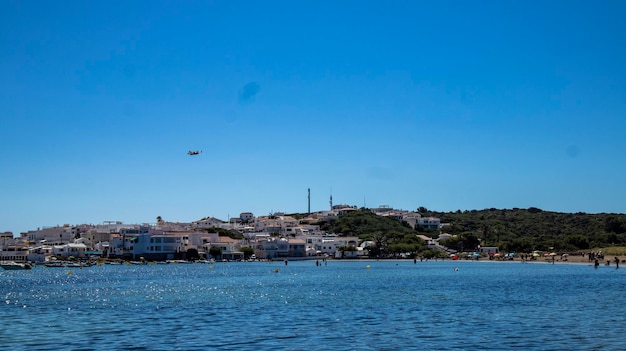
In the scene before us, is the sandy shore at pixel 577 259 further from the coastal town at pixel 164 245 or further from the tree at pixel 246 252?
the tree at pixel 246 252

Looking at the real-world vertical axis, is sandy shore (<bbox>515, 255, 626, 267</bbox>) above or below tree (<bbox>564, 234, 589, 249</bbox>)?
below

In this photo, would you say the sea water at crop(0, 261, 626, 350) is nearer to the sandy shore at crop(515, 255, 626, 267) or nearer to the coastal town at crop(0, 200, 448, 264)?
the sandy shore at crop(515, 255, 626, 267)

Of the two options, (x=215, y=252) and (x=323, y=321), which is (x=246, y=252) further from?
(x=323, y=321)

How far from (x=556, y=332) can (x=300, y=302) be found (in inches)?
747

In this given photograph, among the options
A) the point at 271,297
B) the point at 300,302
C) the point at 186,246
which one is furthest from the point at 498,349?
the point at 186,246

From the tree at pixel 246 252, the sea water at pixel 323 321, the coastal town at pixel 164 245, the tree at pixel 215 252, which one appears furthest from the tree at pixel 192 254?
the sea water at pixel 323 321

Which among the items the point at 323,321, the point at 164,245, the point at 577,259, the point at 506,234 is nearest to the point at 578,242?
the point at 577,259

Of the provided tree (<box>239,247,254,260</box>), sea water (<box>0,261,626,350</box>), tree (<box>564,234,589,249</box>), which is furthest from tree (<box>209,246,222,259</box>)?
sea water (<box>0,261,626,350</box>)

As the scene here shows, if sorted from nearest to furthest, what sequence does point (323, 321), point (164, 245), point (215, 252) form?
point (323, 321)
point (164, 245)
point (215, 252)

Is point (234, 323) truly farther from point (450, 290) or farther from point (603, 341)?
point (450, 290)

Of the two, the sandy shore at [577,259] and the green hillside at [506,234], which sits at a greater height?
the green hillside at [506,234]

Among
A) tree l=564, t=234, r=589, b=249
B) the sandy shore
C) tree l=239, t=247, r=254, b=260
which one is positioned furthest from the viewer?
tree l=239, t=247, r=254, b=260

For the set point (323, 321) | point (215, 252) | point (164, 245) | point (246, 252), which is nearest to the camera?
point (323, 321)

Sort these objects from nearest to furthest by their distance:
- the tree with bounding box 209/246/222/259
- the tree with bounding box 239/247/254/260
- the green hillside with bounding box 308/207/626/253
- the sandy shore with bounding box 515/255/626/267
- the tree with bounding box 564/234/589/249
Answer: the sandy shore with bounding box 515/255/626/267 < the tree with bounding box 564/234/589/249 < the green hillside with bounding box 308/207/626/253 < the tree with bounding box 209/246/222/259 < the tree with bounding box 239/247/254/260
